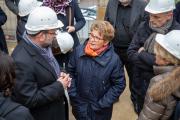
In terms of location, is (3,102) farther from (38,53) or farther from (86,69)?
(86,69)

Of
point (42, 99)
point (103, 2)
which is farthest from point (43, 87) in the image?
point (103, 2)

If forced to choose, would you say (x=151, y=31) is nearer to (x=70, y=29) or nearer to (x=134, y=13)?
(x=134, y=13)

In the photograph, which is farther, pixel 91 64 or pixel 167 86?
pixel 91 64

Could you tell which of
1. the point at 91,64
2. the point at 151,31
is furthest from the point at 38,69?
the point at 151,31

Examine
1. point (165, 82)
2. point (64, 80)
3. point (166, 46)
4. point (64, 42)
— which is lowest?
point (64, 80)

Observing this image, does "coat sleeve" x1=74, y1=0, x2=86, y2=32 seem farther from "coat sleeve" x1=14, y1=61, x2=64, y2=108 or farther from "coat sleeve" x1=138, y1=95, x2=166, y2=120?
"coat sleeve" x1=138, y1=95, x2=166, y2=120

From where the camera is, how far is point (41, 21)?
10.3 ft

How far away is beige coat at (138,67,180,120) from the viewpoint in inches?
99.3

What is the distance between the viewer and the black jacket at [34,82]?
9.97 ft

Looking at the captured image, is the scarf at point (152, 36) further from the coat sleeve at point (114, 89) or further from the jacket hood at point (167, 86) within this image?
the jacket hood at point (167, 86)

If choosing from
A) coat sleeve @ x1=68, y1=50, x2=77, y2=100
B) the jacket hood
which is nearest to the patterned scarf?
coat sleeve @ x1=68, y1=50, x2=77, y2=100

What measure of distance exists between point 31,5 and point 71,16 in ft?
2.33

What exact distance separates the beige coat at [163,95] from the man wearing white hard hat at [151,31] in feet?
2.60

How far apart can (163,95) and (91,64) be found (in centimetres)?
121
